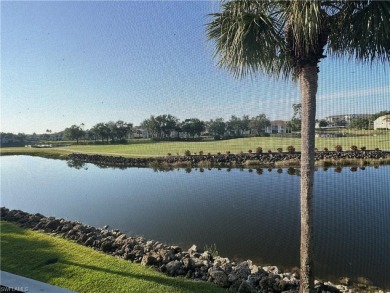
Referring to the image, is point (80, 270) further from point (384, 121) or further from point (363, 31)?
point (384, 121)

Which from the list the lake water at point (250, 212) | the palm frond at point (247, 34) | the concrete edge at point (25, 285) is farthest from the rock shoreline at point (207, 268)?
the palm frond at point (247, 34)

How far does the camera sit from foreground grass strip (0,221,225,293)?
4.05 m

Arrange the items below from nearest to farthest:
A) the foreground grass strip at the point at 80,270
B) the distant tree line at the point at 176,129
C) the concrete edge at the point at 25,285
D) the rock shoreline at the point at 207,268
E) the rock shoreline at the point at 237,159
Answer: the concrete edge at the point at 25,285 < the foreground grass strip at the point at 80,270 < the rock shoreline at the point at 207,268 < the rock shoreline at the point at 237,159 < the distant tree line at the point at 176,129

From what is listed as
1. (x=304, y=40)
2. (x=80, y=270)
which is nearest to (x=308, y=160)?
(x=304, y=40)

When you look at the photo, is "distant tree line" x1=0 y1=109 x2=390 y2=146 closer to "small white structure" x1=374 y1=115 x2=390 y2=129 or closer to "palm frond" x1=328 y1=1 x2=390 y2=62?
"small white structure" x1=374 y1=115 x2=390 y2=129

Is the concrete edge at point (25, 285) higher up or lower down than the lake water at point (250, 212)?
higher up

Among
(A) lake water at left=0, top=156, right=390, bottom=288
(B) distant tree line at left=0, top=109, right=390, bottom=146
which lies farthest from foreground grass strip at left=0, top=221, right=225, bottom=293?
(B) distant tree line at left=0, top=109, right=390, bottom=146

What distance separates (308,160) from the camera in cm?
365

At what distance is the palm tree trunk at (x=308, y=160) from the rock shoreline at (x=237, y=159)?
20.2 meters

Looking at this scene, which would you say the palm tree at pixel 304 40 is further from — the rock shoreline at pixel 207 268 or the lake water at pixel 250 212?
the lake water at pixel 250 212

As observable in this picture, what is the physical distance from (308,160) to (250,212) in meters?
7.00

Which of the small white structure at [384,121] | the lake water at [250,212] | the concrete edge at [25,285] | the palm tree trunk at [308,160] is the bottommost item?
the lake water at [250,212]

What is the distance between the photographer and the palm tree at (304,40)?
318 centimetres

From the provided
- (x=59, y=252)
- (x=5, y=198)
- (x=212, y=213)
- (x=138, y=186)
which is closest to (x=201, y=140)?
(x=138, y=186)
